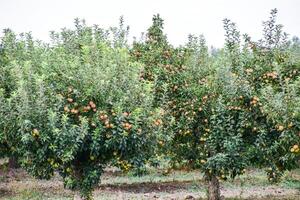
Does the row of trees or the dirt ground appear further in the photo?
the dirt ground

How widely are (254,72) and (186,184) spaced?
8.29 metres

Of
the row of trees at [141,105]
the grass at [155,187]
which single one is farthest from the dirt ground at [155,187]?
the row of trees at [141,105]

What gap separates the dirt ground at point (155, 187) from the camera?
17625mm

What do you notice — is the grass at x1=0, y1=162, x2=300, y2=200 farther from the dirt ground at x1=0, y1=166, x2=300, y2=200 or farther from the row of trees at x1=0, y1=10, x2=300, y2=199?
the row of trees at x1=0, y1=10, x2=300, y2=199

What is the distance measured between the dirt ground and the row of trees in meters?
3.13

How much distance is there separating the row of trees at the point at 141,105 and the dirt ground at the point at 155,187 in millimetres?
3129

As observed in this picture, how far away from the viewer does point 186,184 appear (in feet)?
67.2

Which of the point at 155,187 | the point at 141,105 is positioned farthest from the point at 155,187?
the point at 141,105

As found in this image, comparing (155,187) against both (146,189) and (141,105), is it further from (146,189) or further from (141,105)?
(141,105)

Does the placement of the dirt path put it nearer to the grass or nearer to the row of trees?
the grass

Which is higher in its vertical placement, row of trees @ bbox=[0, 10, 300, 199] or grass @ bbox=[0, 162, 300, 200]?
row of trees @ bbox=[0, 10, 300, 199]

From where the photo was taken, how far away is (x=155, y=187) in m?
19.7

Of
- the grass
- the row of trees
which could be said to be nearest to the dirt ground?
the grass

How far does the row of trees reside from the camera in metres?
10.1
